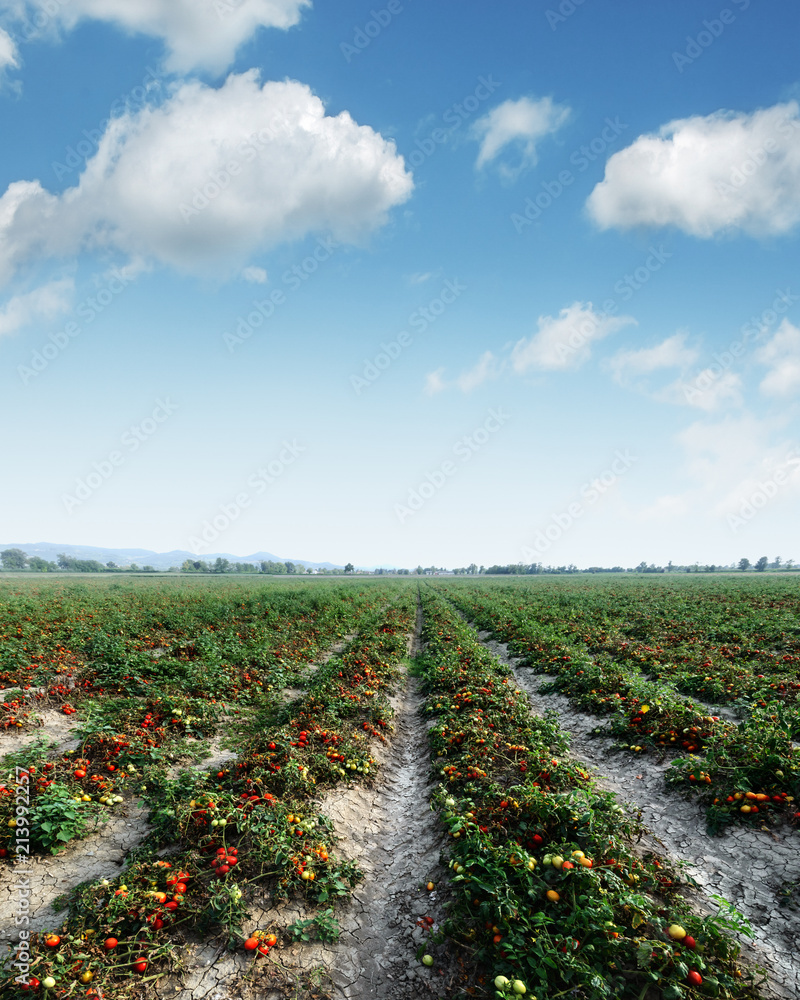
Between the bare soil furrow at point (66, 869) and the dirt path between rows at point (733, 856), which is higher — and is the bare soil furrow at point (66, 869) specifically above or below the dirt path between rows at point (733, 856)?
below

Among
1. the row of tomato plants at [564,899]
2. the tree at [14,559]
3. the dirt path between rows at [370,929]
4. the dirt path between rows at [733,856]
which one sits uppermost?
the row of tomato plants at [564,899]

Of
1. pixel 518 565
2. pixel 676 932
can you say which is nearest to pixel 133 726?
pixel 676 932

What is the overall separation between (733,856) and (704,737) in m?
2.54

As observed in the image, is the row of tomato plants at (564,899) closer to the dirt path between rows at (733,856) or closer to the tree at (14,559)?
the dirt path between rows at (733,856)

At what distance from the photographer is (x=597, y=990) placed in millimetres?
3420

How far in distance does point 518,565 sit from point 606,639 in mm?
176335

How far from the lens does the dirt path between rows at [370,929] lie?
3.92 meters

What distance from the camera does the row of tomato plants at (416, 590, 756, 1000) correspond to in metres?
3.57

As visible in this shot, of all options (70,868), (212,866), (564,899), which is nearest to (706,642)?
(564,899)

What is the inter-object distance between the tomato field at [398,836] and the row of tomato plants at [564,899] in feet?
0.09

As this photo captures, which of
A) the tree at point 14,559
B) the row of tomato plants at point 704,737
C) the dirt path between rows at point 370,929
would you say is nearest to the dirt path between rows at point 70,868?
the dirt path between rows at point 370,929

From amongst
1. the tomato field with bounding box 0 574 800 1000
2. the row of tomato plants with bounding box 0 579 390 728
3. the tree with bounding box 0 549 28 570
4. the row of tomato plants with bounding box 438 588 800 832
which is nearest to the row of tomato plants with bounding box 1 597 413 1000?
the tomato field with bounding box 0 574 800 1000

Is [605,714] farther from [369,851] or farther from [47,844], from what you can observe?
[47,844]

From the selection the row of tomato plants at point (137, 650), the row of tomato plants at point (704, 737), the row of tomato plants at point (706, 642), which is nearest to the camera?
the row of tomato plants at point (704, 737)
